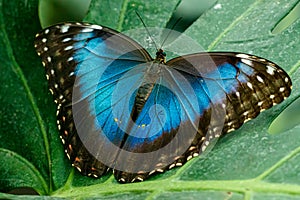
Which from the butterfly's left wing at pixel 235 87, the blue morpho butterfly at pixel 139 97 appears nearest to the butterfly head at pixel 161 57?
the blue morpho butterfly at pixel 139 97

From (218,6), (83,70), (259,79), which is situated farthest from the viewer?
(218,6)

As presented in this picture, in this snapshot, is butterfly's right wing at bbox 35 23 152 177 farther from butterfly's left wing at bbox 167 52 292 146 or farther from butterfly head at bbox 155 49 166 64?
butterfly's left wing at bbox 167 52 292 146

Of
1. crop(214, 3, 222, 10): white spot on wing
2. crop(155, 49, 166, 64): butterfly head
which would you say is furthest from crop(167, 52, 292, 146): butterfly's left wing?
crop(214, 3, 222, 10): white spot on wing

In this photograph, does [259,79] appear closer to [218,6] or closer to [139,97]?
[139,97]

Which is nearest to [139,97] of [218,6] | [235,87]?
[235,87]

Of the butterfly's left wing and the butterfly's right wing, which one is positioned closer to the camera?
the butterfly's left wing

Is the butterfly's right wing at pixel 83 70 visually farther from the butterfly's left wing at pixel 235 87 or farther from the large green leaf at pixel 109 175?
the butterfly's left wing at pixel 235 87

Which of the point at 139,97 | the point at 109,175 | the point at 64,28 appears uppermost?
the point at 64,28
